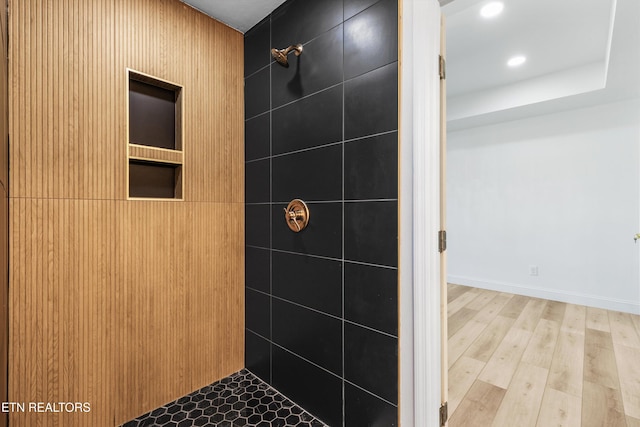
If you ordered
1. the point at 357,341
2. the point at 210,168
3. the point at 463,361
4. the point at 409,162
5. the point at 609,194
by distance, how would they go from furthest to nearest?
the point at 609,194, the point at 463,361, the point at 210,168, the point at 357,341, the point at 409,162

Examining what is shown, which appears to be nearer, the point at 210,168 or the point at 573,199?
the point at 210,168

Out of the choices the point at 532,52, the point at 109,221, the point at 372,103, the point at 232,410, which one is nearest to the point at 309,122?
the point at 372,103

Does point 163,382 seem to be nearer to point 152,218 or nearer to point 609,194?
point 152,218

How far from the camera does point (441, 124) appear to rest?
1384mm

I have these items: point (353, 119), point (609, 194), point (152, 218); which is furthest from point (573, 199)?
point (152, 218)

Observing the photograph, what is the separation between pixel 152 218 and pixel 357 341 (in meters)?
1.30

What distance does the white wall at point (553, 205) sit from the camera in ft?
10.9

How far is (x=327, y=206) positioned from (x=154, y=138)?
3.63ft

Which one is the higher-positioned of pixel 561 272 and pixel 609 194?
pixel 609 194

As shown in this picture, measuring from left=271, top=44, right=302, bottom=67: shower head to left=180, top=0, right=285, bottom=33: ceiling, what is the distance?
1.03ft

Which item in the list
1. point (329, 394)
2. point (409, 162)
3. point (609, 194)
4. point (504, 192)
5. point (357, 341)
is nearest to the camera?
point (409, 162)

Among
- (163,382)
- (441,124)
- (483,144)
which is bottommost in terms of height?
(163,382)

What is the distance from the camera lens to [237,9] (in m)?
1.87

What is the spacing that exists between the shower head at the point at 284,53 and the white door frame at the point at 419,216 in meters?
0.62
